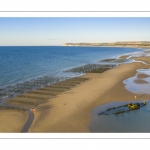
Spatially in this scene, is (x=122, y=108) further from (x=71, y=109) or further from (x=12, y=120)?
(x=12, y=120)

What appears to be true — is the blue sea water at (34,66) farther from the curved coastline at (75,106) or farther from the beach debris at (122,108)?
the beach debris at (122,108)

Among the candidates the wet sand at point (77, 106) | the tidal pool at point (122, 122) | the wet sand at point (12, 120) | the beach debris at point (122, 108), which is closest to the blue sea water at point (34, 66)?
the wet sand at point (12, 120)

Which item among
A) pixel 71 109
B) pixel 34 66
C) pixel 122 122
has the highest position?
pixel 34 66

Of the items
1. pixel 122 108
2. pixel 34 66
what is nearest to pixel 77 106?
pixel 122 108

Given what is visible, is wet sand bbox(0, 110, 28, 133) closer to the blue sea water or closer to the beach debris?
the beach debris
